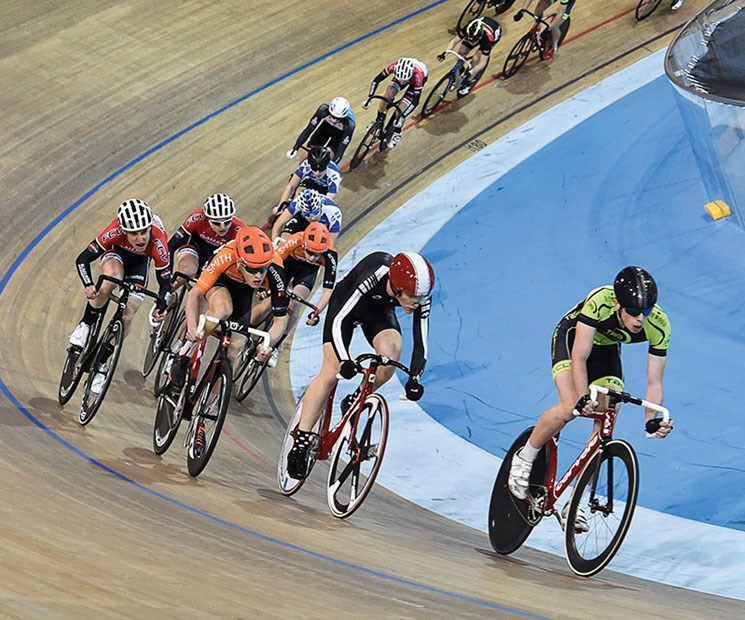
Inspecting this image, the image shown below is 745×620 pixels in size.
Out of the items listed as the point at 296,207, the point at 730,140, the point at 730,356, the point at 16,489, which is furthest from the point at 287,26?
the point at 16,489

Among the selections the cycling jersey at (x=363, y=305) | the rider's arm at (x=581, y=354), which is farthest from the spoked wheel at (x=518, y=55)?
the rider's arm at (x=581, y=354)

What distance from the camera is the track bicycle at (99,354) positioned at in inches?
225

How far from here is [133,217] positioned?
5.68 metres

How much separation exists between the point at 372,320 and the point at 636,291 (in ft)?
4.59

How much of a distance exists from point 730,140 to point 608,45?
3682mm

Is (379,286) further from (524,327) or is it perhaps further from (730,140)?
(730,140)

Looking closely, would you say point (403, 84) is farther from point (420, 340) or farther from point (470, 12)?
point (420, 340)

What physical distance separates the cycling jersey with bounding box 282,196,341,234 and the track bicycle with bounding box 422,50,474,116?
124 inches

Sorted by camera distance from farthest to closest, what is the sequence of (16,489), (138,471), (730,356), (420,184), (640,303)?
(420,184), (730,356), (138,471), (16,489), (640,303)

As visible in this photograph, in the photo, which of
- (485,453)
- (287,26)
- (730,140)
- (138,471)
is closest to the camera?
(138,471)

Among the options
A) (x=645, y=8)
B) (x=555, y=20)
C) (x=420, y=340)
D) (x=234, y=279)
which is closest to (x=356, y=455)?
(x=420, y=340)

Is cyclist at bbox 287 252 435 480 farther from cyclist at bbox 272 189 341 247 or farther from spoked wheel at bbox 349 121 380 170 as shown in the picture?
spoked wheel at bbox 349 121 380 170

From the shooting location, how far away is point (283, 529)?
4570mm

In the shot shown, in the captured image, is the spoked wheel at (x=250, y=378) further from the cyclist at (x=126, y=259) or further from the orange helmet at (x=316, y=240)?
the cyclist at (x=126, y=259)
